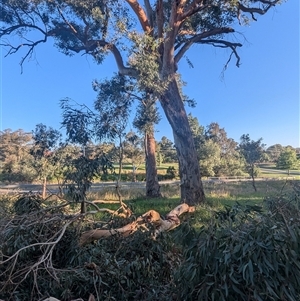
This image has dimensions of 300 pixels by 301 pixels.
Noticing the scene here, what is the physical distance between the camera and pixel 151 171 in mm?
11039

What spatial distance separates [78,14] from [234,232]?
944 cm

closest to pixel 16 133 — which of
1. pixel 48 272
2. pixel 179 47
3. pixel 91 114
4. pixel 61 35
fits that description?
pixel 61 35

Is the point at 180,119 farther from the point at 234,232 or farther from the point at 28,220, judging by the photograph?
the point at 234,232

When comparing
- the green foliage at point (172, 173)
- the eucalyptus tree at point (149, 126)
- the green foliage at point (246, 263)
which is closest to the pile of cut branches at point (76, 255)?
the green foliage at point (246, 263)

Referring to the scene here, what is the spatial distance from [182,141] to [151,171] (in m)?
3.01

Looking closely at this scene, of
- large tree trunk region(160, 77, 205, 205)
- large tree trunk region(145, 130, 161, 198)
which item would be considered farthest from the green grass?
large tree trunk region(160, 77, 205, 205)

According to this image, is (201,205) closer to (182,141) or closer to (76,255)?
(182,141)

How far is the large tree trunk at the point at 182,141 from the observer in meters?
8.29

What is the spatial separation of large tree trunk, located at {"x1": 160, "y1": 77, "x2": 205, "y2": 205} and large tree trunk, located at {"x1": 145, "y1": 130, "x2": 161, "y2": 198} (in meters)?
2.34

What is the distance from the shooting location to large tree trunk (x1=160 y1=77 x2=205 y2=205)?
8289 mm

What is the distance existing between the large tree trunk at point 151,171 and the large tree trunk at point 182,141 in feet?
7.68

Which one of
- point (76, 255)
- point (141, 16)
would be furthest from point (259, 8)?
point (76, 255)

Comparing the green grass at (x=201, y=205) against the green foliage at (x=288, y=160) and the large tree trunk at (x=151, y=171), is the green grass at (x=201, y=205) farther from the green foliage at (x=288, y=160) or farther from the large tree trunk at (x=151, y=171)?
the green foliage at (x=288, y=160)

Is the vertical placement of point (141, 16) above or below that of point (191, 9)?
above
